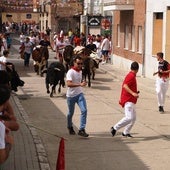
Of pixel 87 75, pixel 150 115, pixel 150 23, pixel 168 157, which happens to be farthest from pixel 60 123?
pixel 150 23

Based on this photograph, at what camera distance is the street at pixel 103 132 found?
10.0 metres

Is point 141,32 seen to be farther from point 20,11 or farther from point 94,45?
point 20,11

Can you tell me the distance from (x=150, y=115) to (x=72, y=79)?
392 centimetres

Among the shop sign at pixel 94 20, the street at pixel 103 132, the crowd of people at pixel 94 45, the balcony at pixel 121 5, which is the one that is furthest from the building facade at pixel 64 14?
the street at pixel 103 132

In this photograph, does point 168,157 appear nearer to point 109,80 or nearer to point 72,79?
point 72,79

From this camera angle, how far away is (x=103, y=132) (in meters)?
12.8

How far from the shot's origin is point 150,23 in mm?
26125

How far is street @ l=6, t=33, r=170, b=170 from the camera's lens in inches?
396

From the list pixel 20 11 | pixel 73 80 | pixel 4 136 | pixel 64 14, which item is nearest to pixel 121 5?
pixel 73 80

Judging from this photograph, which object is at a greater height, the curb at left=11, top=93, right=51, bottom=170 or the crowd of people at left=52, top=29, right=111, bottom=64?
the crowd of people at left=52, top=29, right=111, bottom=64

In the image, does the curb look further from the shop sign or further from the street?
the shop sign

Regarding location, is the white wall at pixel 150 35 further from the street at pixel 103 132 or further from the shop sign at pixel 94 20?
the shop sign at pixel 94 20

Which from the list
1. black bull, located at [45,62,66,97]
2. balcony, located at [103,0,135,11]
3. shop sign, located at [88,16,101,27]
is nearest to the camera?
black bull, located at [45,62,66,97]

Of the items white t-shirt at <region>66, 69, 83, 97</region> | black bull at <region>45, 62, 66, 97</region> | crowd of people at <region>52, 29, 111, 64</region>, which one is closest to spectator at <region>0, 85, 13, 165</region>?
white t-shirt at <region>66, 69, 83, 97</region>
